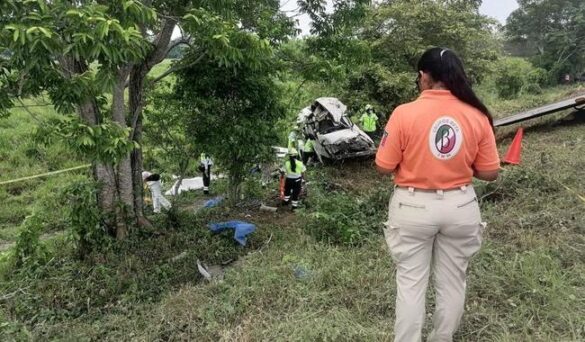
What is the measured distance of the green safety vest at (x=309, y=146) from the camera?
12.0 metres

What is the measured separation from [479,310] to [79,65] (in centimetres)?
488

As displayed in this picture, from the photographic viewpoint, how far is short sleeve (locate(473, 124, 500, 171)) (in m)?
2.57

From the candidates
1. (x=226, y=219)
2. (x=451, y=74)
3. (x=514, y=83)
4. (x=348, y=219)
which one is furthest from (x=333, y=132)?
(x=514, y=83)

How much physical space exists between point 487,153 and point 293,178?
615 centimetres

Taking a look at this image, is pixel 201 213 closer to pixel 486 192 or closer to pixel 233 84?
pixel 233 84

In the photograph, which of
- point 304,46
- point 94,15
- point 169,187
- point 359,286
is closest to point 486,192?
point 359,286

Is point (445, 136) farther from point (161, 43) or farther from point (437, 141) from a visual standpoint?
point (161, 43)

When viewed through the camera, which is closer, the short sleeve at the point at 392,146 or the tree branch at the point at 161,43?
the short sleeve at the point at 392,146

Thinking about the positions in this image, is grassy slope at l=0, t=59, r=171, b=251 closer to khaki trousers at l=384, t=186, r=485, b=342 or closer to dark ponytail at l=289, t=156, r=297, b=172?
dark ponytail at l=289, t=156, r=297, b=172

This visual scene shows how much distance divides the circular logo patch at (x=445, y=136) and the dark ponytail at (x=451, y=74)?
173 mm

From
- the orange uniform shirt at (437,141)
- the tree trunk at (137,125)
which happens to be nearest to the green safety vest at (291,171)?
the tree trunk at (137,125)

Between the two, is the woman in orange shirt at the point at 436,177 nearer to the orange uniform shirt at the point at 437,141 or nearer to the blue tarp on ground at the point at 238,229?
the orange uniform shirt at the point at 437,141

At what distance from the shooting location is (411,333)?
8.67 feet

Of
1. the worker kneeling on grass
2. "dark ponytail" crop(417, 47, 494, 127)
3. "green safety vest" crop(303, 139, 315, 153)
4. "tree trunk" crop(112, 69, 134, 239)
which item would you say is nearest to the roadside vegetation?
"tree trunk" crop(112, 69, 134, 239)
